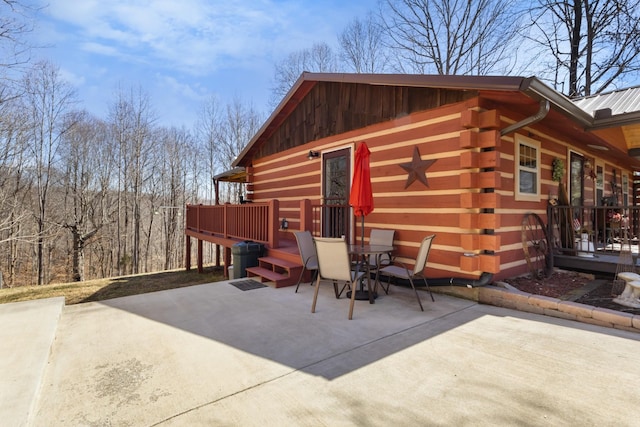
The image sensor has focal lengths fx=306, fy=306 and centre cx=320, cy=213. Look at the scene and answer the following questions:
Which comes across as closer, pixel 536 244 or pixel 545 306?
pixel 545 306

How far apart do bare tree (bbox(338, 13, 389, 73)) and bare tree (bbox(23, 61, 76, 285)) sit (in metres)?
13.1

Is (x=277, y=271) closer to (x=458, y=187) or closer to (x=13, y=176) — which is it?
(x=458, y=187)

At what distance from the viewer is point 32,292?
7.61 metres

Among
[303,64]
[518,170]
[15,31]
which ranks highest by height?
[303,64]

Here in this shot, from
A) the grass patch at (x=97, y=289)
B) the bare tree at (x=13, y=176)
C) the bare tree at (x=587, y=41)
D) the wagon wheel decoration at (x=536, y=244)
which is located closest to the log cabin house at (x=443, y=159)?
the wagon wheel decoration at (x=536, y=244)

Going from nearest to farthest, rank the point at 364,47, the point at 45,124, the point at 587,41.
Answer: the point at 587,41 → the point at 45,124 → the point at 364,47

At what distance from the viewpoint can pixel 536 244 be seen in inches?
199

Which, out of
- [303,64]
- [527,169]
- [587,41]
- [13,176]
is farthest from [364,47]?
[13,176]

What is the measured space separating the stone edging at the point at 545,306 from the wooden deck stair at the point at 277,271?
220cm

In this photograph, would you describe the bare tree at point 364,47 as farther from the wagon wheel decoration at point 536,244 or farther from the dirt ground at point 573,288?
the dirt ground at point 573,288

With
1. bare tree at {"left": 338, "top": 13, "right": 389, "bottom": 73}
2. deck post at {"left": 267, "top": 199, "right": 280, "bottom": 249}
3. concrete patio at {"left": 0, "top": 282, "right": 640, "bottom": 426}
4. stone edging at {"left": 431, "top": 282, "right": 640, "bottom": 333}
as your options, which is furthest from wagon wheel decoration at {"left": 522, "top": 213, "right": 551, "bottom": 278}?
bare tree at {"left": 338, "top": 13, "right": 389, "bottom": 73}

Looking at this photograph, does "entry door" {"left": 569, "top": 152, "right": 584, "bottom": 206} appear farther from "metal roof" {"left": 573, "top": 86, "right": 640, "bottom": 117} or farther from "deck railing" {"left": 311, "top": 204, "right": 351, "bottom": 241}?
"deck railing" {"left": 311, "top": 204, "right": 351, "bottom": 241}

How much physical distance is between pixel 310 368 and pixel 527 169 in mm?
4694

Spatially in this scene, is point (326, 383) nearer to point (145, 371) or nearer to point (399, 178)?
point (145, 371)
